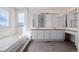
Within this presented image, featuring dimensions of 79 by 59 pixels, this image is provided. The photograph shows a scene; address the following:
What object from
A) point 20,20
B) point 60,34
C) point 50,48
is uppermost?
point 20,20

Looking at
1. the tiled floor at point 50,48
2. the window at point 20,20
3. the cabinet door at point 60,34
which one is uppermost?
the window at point 20,20

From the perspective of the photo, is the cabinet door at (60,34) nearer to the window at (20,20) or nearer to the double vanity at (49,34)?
the double vanity at (49,34)

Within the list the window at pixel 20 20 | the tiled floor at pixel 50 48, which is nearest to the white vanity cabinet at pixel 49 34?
the window at pixel 20 20

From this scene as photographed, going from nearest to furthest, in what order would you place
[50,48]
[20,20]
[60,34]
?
[50,48]
[60,34]
[20,20]

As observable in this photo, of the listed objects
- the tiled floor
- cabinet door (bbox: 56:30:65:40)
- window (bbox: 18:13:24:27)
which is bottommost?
the tiled floor

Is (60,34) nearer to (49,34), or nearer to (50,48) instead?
(49,34)

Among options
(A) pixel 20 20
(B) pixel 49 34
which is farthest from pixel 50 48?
(A) pixel 20 20

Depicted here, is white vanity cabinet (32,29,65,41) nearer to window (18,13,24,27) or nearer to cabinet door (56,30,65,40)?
cabinet door (56,30,65,40)

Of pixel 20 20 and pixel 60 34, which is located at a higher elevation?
pixel 20 20

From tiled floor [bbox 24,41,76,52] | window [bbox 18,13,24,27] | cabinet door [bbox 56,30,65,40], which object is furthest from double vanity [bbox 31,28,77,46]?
tiled floor [bbox 24,41,76,52]
